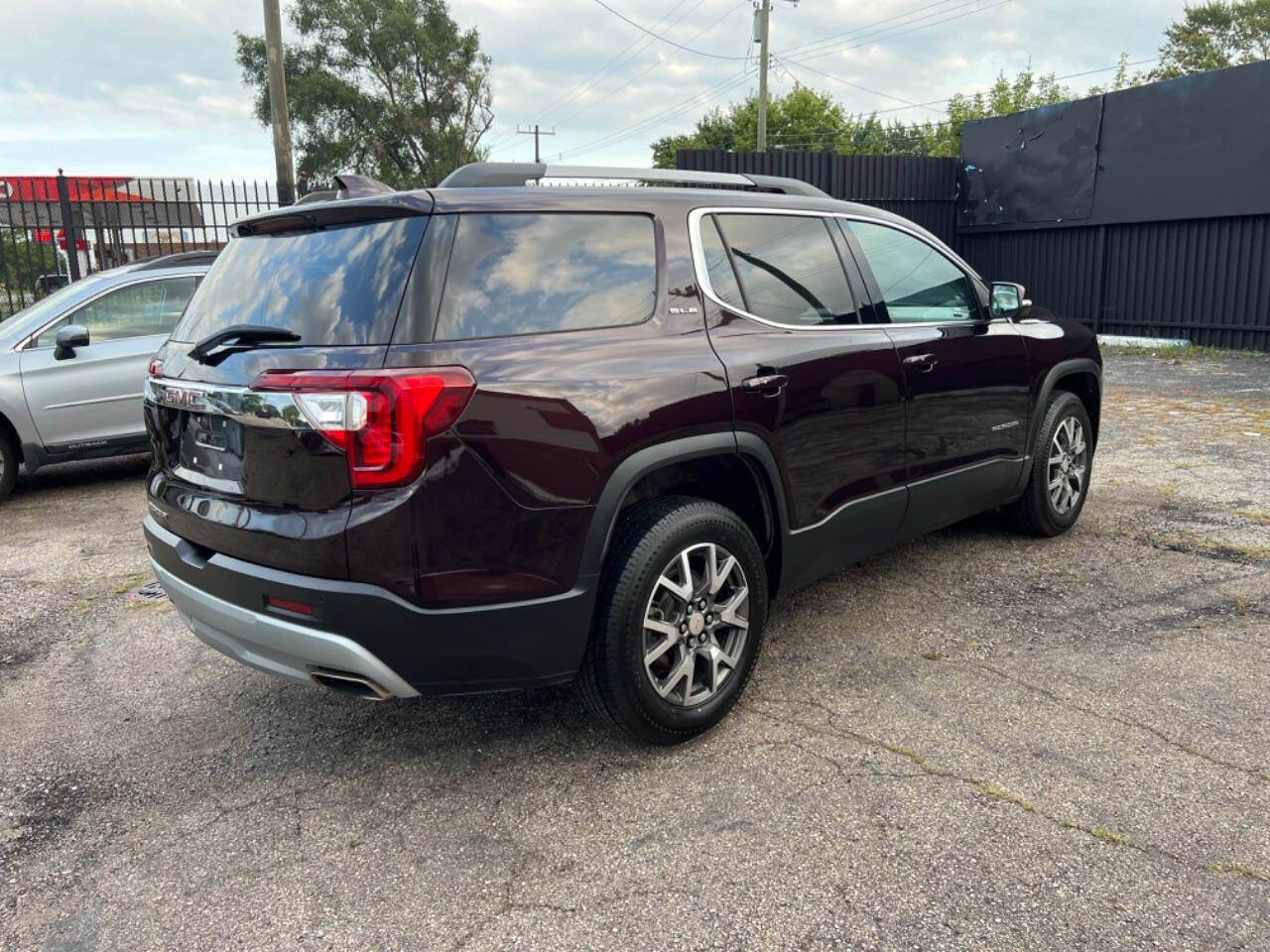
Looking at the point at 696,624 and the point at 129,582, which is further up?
the point at 696,624

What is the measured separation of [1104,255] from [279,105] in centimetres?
1266

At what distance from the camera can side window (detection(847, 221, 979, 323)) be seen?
4.11m

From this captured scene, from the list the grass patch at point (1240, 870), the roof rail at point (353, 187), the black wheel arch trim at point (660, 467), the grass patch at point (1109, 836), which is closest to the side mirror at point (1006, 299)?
the black wheel arch trim at point (660, 467)

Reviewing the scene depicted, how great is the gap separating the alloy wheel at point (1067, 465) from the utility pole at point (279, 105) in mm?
11001

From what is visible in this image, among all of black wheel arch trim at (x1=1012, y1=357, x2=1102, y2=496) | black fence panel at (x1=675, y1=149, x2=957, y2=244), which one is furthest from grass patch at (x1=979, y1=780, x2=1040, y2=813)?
black fence panel at (x1=675, y1=149, x2=957, y2=244)

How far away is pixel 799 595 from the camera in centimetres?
455

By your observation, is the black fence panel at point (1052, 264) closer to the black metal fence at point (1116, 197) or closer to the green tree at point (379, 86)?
the black metal fence at point (1116, 197)

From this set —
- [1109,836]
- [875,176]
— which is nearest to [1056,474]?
[1109,836]

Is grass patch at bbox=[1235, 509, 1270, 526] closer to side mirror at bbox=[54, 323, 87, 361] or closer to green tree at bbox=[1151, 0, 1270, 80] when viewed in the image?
side mirror at bbox=[54, 323, 87, 361]

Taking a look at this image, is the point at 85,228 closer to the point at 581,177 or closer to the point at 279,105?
the point at 279,105

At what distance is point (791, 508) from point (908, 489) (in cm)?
81

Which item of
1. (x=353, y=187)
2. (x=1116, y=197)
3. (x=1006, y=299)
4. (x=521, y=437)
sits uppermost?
(x=1116, y=197)

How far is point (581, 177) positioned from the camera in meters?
3.37

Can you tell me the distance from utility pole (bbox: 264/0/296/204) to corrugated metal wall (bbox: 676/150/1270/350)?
230 inches
